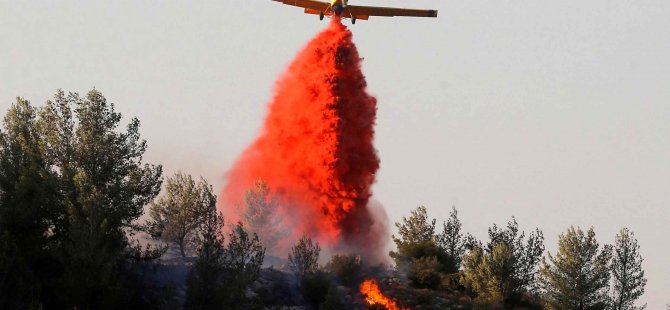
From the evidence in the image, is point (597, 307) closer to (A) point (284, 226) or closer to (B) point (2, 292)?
(A) point (284, 226)

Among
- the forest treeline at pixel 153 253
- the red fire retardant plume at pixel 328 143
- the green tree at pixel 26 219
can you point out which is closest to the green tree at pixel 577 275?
the forest treeline at pixel 153 253

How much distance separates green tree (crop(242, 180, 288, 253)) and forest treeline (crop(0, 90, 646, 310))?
31.8ft

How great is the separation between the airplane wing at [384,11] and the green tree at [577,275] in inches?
984

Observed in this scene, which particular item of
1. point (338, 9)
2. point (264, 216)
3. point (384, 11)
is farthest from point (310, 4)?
point (264, 216)

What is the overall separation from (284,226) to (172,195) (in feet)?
56.9

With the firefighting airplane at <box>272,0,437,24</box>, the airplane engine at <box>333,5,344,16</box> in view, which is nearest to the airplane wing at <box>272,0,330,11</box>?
the firefighting airplane at <box>272,0,437,24</box>

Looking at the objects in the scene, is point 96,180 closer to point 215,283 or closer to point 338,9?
point 215,283

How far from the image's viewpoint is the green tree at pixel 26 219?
51000mm


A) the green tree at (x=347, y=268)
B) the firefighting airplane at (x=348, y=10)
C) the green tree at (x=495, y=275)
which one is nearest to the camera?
the green tree at (x=495, y=275)

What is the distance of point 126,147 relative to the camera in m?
64.0

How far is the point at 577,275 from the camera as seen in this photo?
75.5 m

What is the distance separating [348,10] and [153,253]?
106ft

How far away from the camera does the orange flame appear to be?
237 feet

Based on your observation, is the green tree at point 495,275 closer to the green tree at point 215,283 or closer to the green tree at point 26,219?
the green tree at point 215,283
